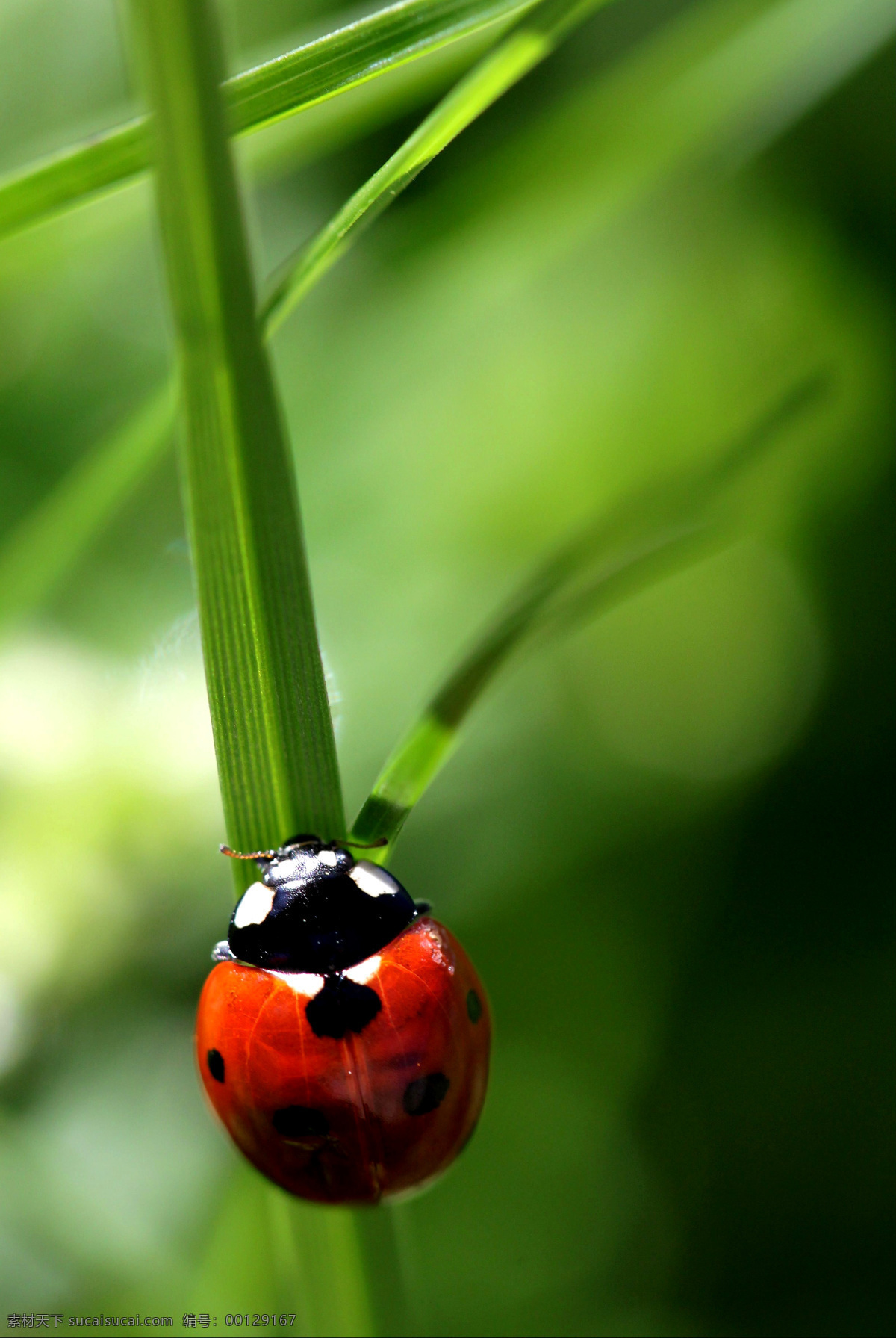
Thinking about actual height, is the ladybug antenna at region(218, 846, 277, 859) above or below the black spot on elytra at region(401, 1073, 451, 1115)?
above

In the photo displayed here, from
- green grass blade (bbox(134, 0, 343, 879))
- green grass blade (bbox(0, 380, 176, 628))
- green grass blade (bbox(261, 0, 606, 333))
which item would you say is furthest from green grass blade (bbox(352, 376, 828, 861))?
green grass blade (bbox(0, 380, 176, 628))

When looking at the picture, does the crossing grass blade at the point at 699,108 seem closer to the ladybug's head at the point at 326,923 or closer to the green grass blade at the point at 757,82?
the green grass blade at the point at 757,82

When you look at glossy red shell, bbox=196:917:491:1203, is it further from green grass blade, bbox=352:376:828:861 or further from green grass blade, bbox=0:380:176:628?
green grass blade, bbox=0:380:176:628

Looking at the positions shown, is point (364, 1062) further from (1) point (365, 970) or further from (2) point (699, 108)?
(2) point (699, 108)

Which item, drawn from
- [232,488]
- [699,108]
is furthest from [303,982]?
[699,108]

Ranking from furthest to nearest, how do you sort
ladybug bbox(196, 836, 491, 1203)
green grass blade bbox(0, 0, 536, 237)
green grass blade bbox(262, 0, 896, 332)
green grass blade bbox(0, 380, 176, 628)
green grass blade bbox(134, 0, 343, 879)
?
green grass blade bbox(262, 0, 896, 332)
green grass blade bbox(0, 380, 176, 628)
ladybug bbox(196, 836, 491, 1203)
green grass blade bbox(0, 0, 536, 237)
green grass blade bbox(134, 0, 343, 879)
